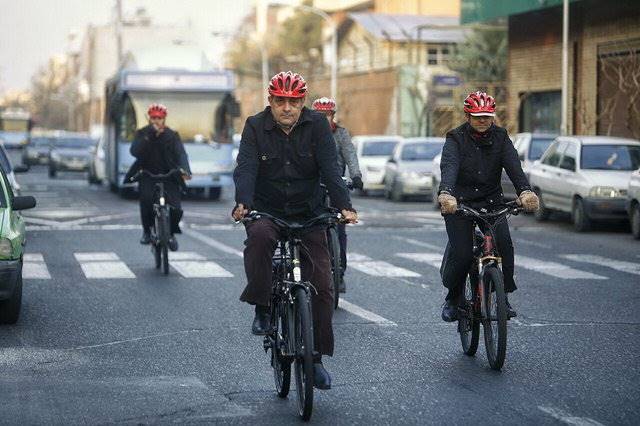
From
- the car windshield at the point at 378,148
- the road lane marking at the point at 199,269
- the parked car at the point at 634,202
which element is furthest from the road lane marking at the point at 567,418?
the car windshield at the point at 378,148

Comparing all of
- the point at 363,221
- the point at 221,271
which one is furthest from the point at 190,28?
the point at 221,271

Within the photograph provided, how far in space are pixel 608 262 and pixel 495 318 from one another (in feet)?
29.0

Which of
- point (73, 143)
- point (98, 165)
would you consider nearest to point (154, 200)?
point (98, 165)

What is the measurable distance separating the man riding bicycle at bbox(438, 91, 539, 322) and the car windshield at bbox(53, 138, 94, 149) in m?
47.4

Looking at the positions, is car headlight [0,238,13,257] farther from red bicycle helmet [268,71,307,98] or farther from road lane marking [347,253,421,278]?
road lane marking [347,253,421,278]

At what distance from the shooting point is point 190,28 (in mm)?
142500

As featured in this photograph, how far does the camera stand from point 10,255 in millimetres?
11352

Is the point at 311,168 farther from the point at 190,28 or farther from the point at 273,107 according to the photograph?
the point at 190,28

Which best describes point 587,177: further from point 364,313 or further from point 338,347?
point 338,347

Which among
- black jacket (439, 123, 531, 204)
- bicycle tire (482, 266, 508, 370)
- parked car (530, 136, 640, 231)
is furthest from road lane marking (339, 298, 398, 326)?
parked car (530, 136, 640, 231)

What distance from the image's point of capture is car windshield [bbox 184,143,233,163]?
3378 centimetres

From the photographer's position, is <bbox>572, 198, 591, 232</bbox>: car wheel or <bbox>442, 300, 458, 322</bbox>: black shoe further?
<bbox>572, 198, 591, 232</bbox>: car wheel

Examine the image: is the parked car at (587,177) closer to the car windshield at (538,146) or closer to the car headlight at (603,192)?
the car headlight at (603,192)

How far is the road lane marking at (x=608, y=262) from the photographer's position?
1681 cm
